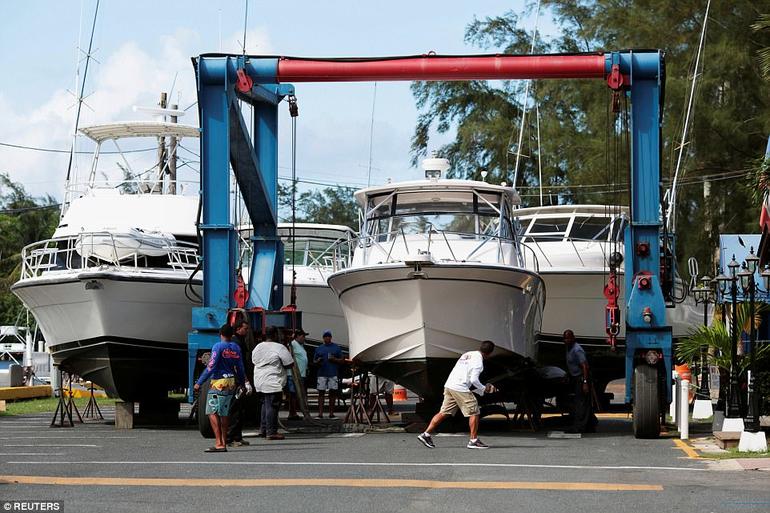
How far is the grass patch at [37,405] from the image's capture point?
2914 cm

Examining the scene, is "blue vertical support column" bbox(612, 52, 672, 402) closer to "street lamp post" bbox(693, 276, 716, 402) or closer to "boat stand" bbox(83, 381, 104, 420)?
"street lamp post" bbox(693, 276, 716, 402)

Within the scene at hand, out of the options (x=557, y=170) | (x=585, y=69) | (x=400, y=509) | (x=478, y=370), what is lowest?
(x=400, y=509)

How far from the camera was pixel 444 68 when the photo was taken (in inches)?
748

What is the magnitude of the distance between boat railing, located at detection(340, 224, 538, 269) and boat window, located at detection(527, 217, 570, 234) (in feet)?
14.3

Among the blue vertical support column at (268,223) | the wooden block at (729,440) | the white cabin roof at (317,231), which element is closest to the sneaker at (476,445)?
the wooden block at (729,440)

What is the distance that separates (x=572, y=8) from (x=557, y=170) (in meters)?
5.69

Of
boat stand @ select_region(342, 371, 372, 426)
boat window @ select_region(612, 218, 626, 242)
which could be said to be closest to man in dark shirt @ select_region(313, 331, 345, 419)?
boat stand @ select_region(342, 371, 372, 426)

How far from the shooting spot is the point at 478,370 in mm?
16797

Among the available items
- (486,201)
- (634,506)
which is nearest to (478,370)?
(486,201)

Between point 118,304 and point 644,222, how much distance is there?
8.58 metres

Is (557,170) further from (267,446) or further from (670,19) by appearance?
(267,446)

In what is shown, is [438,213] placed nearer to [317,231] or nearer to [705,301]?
[705,301]

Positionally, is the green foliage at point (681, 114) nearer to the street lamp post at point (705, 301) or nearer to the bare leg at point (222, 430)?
the street lamp post at point (705, 301)

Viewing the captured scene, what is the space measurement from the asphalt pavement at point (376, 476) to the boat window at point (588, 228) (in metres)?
6.41
